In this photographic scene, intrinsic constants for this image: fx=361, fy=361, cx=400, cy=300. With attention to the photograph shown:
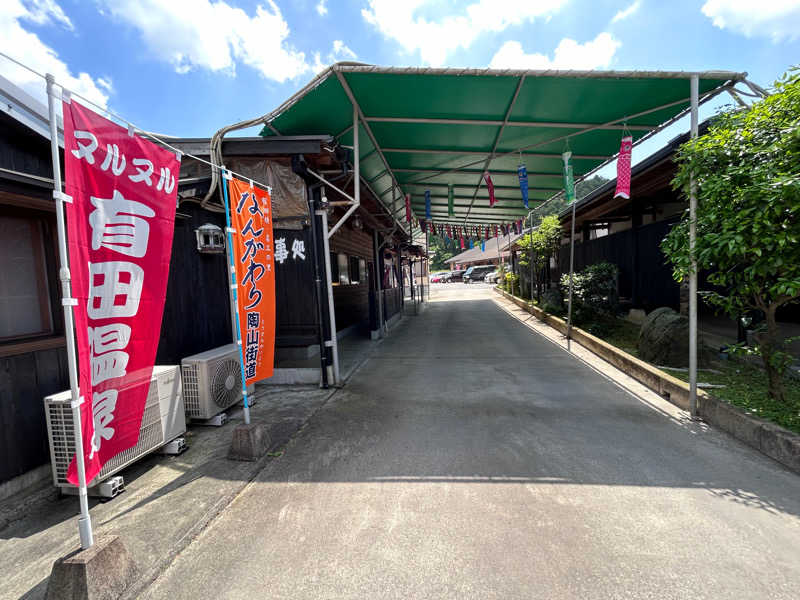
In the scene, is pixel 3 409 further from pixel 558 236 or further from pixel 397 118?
pixel 558 236

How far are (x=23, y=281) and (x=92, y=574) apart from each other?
2958mm

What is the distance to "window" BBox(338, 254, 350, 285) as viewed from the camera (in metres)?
9.35

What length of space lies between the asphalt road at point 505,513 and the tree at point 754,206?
5.57 ft

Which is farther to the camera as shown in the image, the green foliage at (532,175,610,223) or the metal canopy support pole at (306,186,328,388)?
the green foliage at (532,175,610,223)

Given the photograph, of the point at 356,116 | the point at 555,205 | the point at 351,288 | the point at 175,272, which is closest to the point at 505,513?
the point at 175,272

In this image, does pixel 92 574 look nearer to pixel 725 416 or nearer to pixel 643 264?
pixel 725 416

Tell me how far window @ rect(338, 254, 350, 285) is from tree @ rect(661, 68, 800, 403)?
689 centimetres

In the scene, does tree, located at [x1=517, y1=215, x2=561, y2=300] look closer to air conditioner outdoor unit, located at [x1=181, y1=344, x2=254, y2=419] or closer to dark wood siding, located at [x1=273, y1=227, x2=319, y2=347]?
dark wood siding, located at [x1=273, y1=227, x2=319, y2=347]

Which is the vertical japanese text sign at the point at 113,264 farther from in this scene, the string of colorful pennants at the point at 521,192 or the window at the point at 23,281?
the string of colorful pennants at the point at 521,192

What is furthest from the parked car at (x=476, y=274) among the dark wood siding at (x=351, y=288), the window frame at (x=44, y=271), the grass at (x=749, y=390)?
the window frame at (x=44, y=271)

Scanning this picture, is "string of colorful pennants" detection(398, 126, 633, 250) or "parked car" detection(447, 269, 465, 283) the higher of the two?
A: "string of colorful pennants" detection(398, 126, 633, 250)

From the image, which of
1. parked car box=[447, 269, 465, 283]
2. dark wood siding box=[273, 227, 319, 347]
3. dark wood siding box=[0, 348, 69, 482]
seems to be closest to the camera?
dark wood siding box=[0, 348, 69, 482]

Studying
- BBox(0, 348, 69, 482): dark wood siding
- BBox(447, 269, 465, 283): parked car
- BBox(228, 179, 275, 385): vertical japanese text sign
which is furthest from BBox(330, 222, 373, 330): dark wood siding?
BBox(447, 269, 465, 283): parked car

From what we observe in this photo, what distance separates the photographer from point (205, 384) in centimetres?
457
